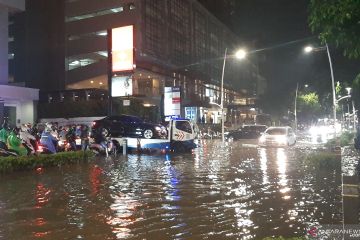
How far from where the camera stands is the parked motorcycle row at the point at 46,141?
17641mm

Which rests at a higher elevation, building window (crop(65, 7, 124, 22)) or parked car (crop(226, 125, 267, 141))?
building window (crop(65, 7, 124, 22))

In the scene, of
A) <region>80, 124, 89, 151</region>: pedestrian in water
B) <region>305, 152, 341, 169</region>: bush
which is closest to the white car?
<region>80, 124, 89, 151</region>: pedestrian in water

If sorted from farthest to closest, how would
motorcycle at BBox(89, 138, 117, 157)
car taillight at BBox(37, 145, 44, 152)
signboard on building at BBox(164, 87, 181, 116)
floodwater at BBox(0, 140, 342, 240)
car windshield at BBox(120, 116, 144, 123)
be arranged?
signboard on building at BBox(164, 87, 181, 116)
car windshield at BBox(120, 116, 144, 123)
motorcycle at BBox(89, 138, 117, 157)
car taillight at BBox(37, 145, 44, 152)
floodwater at BBox(0, 140, 342, 240)

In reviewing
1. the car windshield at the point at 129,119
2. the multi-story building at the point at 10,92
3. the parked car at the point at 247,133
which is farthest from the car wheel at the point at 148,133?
the parked car at the point at 247,133

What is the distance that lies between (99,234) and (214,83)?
79.6m

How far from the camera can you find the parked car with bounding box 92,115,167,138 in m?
26.2

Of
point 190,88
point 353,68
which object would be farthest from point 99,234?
point 190,88

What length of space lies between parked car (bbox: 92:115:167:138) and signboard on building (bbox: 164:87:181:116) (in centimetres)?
913

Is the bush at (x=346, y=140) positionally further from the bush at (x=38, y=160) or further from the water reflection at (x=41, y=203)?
the water reflection at (x=41, y=203)

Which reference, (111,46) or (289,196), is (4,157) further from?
(111,46)

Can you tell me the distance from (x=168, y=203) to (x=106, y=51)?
2040 inches

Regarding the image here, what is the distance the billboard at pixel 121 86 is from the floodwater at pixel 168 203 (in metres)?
21.3

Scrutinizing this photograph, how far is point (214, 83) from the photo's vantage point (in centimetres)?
8625

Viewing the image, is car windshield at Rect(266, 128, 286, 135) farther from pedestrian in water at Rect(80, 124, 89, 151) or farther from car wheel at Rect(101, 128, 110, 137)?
pedestrian in water at Rect(80, 124, 89, 151)
